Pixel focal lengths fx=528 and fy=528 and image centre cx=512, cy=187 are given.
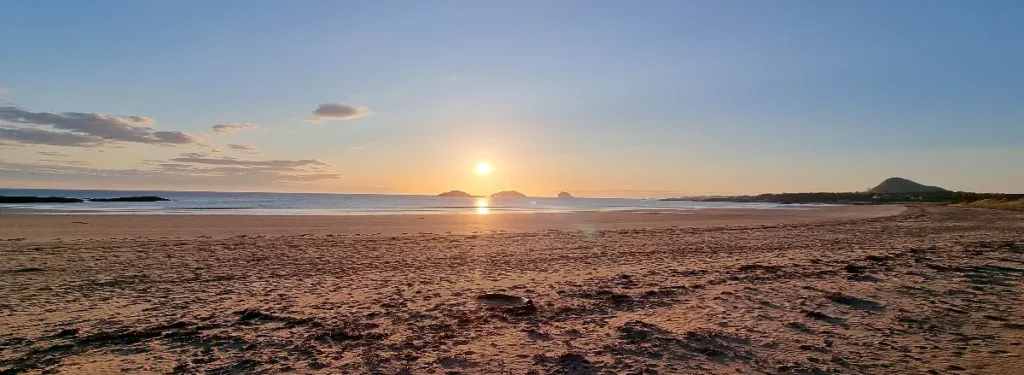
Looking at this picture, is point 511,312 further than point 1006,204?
No

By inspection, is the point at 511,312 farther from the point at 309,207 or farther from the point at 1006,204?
the point at 1006,204

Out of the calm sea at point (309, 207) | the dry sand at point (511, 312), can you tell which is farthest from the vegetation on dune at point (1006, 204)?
the dry sand at point (511, 312)

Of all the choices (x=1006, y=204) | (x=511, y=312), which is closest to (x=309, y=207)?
(x=511, y=312)

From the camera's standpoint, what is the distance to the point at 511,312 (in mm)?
8023

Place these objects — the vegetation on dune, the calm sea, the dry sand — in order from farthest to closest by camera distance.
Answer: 1. the vegetation on dune
2. the calm sea
3. the dry sand

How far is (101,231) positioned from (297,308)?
2025cm

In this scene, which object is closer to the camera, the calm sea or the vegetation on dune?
the calm sea

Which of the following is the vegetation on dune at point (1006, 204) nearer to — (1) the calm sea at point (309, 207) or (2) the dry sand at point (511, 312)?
(1) the calm sea at point (309, 207)

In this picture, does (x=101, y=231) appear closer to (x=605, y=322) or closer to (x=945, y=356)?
(x=605, y=322)

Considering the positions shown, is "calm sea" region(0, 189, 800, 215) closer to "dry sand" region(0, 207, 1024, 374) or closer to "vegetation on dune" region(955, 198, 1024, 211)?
"vegetation on dune" region(955, 198, 1024, 211)

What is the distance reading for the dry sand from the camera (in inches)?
229

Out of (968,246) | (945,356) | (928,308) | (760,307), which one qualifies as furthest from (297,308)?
(968,246)

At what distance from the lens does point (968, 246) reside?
55.8 feet

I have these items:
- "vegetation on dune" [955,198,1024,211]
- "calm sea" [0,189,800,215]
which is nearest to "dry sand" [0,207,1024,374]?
"calm sea" [0,189,800,215]
